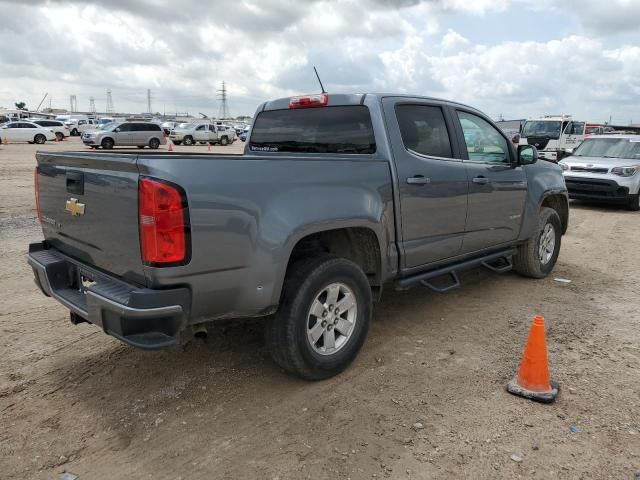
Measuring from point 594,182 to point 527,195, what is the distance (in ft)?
25.7

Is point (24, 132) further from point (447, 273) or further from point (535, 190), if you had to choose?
point (447, 273)

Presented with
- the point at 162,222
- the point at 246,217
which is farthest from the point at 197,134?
the point at 162,222

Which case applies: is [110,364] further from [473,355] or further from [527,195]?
[527,195]

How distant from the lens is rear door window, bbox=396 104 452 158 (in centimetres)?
411

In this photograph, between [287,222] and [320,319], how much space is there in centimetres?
74

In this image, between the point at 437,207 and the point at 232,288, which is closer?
the point at 232,288

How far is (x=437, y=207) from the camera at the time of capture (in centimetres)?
418

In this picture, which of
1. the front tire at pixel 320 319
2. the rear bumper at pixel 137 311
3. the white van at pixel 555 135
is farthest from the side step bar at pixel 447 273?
the white van at pixel 555 135

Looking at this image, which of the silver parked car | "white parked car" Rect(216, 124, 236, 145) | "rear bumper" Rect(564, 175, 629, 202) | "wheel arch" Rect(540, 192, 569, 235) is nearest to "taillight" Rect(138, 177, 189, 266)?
"wheel arch" Rect(540, 192, 569, 235)

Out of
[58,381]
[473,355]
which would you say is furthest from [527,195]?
[58,381]

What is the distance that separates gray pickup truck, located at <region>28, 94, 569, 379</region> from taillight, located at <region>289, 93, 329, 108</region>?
A: 1 cm

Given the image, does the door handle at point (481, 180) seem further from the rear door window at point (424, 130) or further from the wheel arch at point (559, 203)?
the wheel arch at point (559, 203)

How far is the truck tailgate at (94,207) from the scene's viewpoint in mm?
2697

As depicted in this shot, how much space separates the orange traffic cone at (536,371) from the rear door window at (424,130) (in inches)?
64.2
